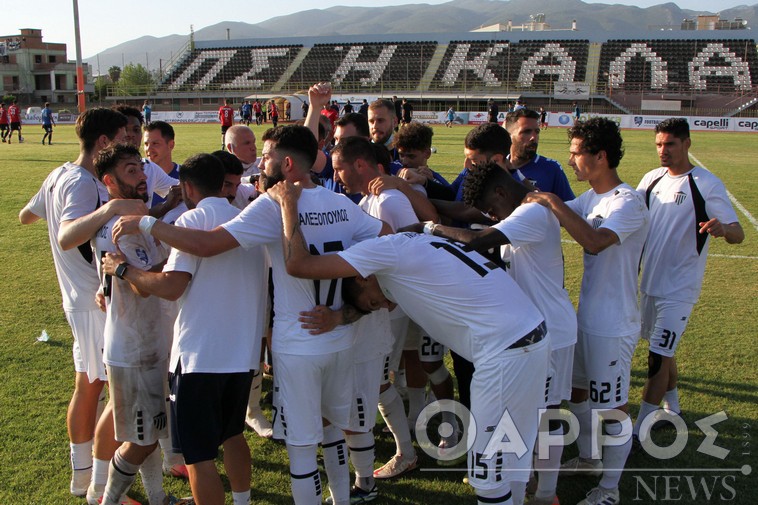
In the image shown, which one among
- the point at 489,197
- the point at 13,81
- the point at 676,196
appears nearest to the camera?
the point at 489,197

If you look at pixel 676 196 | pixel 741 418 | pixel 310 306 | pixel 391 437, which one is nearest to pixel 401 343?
pixel 391 437

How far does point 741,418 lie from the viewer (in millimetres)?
4984

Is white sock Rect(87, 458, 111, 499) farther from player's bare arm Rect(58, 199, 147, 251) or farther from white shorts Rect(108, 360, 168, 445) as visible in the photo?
player's bare arm Rect(58, 199, 147, 251)

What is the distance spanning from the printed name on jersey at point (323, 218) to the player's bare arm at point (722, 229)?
266 centimetres

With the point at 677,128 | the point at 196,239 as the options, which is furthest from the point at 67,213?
the point at 677,128

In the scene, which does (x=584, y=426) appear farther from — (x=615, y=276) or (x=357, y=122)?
(x=357, y=122)

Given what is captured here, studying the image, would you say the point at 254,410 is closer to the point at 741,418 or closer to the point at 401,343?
the point at 401,343

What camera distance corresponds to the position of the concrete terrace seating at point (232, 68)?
66.2 m

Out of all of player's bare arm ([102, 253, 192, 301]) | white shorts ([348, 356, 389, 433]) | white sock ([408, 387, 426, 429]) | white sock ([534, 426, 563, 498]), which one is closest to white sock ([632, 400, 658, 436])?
white sock ([534, 426, 563, 498])

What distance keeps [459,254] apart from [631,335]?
1395mm

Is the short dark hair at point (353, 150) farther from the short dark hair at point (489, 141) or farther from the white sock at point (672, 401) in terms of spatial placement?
the white sock at point (672, 401)

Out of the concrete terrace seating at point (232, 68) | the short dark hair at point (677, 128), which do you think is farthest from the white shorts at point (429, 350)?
the concrete terrace seating at point (232, 68)

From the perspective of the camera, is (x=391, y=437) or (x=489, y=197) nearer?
(x=489, y=197)

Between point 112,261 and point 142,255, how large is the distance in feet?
0.59
